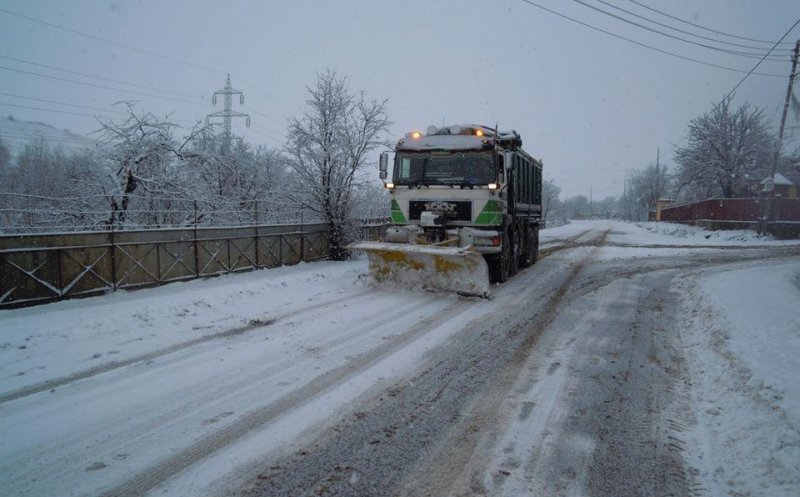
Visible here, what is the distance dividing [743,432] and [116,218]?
1526 cm

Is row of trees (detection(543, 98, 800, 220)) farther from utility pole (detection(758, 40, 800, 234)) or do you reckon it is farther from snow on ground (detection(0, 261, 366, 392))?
snow on ground (detection(0, 261, 366, 392))

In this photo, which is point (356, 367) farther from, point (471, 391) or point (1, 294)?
point (1, 294)

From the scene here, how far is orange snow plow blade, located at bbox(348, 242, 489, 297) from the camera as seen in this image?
9.38 m

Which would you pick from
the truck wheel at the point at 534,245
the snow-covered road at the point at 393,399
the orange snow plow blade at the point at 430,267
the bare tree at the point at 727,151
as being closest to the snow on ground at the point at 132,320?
the snow-covered road at the point at 393,399

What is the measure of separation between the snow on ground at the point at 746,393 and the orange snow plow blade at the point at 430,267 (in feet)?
12.2

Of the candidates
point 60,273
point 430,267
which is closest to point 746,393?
point 430,267

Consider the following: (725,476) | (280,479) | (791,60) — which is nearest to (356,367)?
(280,479)

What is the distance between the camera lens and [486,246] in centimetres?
1041

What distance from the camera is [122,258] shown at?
10.5 meters

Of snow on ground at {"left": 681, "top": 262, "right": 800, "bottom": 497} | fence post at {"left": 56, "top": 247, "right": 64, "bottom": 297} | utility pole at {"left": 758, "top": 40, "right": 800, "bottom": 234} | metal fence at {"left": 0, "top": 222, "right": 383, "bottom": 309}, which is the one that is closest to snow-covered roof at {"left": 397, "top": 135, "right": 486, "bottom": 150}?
snow on ground at {"left": 681, "top": 262, "right": 800, "bottom": 497}

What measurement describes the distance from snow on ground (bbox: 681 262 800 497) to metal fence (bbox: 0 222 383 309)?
428 inches

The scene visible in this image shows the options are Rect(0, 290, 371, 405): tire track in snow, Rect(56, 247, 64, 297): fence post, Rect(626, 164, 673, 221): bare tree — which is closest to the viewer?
Rect(0, 290, 371, 405): tire track in snow

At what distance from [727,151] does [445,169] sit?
39.7 meters

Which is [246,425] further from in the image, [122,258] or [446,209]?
[122,258]
